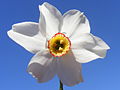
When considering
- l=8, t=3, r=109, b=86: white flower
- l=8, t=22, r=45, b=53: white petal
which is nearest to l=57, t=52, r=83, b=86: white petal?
l=8, t=3, r=109, b=86: white flower

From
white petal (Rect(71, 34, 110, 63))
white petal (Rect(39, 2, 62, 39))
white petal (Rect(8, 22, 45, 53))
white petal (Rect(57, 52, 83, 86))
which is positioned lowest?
white petal (Rect(57, 52, 83, 86))

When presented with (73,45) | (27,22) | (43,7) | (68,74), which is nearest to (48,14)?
(43,7)

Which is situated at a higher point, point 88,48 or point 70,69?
point 88,48

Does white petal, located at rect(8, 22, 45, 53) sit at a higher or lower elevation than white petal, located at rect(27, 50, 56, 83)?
higher

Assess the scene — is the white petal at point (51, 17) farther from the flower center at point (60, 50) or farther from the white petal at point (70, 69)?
the white petal at point (70, 69)

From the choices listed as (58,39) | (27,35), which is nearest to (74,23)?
(58,39)

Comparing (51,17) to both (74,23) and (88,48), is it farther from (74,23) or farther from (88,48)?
(88,48)

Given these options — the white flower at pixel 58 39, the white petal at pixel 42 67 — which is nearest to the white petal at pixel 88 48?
the white flower at pixel 58 39

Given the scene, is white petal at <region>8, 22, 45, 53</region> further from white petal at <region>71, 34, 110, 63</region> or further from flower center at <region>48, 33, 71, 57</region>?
white petal at <region>71, 34, 110, 63</region>
